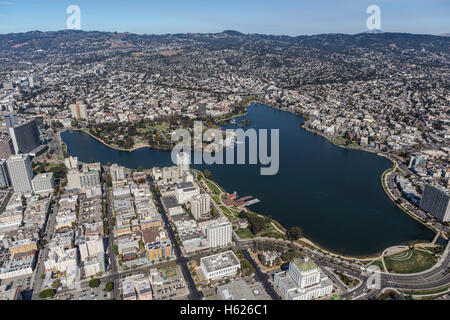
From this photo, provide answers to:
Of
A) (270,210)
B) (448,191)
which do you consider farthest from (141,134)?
(448,191)

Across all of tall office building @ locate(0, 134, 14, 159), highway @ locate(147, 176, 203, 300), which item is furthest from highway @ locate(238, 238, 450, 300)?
tall office building @ locate(0, 134, 14, 159)

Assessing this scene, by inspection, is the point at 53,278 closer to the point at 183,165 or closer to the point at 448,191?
the point at 183,165

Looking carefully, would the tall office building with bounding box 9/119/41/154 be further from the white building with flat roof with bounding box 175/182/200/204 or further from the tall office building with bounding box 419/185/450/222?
the tall office building with bounding box 419/185/450/222

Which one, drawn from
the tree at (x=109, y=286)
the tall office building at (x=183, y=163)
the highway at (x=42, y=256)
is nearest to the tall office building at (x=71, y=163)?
the highway at (x=42, y=256)

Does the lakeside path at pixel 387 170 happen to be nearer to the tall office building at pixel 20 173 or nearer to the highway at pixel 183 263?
the highway at pixel 183 263

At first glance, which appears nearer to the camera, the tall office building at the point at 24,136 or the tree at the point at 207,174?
the tree at the point at 207,174

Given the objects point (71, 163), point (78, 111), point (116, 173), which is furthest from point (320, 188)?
point (78, 111)
